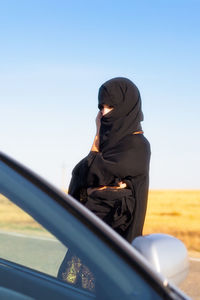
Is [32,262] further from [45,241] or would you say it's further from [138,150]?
[138,150]

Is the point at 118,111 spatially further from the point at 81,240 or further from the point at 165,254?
the point at 81,240

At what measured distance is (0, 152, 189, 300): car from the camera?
1.78m

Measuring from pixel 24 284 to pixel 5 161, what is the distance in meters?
0.41

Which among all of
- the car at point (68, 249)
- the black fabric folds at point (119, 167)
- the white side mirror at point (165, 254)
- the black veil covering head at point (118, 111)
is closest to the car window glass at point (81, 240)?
the car at point (68, 249)

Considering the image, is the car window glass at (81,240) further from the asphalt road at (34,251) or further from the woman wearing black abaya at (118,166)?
the woman wearing black abaya at (118,166)

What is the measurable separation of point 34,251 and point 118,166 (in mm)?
2486

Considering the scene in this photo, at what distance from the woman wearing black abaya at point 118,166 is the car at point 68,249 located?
7.45ft

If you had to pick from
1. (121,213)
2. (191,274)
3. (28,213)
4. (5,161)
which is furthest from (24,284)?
(191,274)

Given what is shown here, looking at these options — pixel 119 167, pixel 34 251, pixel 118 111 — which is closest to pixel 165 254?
pixel 34 251

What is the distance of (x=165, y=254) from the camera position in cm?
199

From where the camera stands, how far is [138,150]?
179 inches

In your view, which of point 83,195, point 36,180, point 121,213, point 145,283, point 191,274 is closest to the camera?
point 145,283

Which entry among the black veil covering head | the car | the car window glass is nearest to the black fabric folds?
the black veil covering head

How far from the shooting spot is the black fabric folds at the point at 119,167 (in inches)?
174
